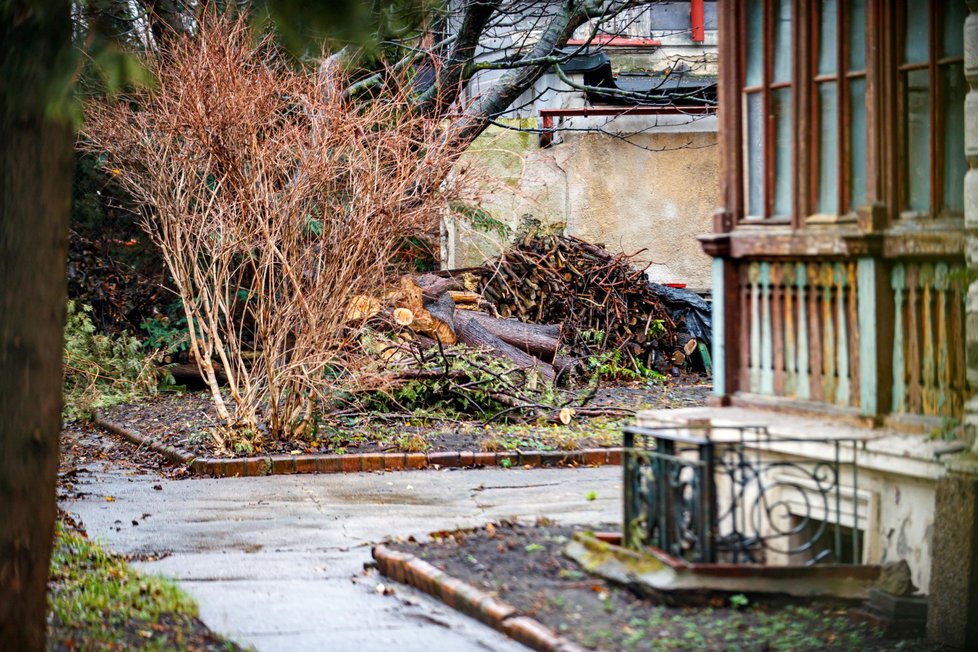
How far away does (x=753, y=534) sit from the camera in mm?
7602

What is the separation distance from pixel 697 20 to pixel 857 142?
750 inches

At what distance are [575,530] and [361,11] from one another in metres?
3.99

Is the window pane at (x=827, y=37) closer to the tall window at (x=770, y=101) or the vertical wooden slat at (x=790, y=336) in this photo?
the tall window at (x=770, y=101)

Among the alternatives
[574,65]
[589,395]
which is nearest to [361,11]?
[589,395]

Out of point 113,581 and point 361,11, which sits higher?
point 361,11

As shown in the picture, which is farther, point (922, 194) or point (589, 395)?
point (589, 395)

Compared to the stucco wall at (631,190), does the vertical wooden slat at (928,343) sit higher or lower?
lower

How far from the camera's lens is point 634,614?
21.5 feet

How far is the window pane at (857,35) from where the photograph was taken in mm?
7473

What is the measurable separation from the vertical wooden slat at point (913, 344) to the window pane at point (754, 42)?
1.91m

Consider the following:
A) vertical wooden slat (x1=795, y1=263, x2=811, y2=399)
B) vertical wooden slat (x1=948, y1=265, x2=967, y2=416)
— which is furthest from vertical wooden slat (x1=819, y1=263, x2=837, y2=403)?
vertical wooden slat (x1=948, y1=265, x2=967, y2=416)

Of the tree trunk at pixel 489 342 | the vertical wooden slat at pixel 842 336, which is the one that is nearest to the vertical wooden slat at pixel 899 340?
the vertical wooden slat at pixel 842 336

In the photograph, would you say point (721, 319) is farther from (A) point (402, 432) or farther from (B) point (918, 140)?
(A) point (402, 432)

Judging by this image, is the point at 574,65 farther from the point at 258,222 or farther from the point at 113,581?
the point at 113,581
